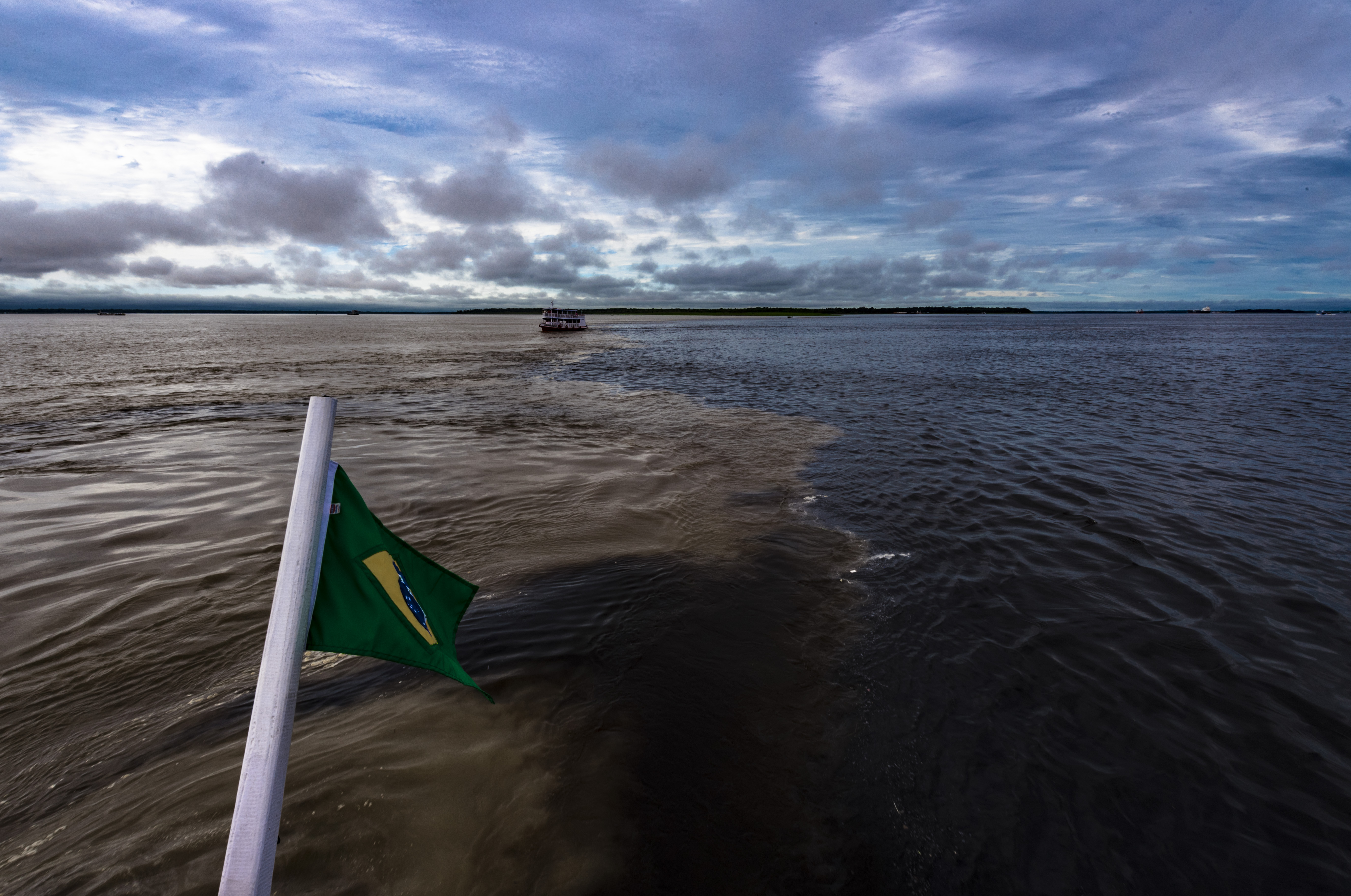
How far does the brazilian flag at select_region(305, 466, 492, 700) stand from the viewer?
2.58 m

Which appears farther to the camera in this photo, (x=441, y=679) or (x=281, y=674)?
(x=441, y=679)

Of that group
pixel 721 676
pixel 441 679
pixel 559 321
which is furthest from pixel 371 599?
pixel 559 321

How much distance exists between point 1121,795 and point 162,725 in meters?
8.14

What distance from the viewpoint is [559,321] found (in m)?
93.6

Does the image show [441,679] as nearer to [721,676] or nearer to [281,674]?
[721,676]

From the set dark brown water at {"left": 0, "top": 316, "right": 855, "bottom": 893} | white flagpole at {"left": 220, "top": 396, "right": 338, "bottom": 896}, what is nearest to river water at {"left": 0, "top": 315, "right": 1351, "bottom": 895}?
dark brown water at {"left": 0, "top": 316, "right": 855, "bottom": 893}

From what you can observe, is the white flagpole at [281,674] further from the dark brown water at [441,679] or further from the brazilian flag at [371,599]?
the dark brown water at [441,679]

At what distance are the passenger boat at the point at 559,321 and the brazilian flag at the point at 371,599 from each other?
93.6m

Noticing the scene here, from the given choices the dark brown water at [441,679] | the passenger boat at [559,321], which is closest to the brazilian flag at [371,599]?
the dark brown water at [441,679]

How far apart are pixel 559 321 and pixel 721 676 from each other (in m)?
93.8

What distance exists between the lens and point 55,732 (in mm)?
4609

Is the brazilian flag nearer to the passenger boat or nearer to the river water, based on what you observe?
the river water

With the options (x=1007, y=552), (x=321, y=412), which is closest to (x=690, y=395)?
(x=1007, y=552)

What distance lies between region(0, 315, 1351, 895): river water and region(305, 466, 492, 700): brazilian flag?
1.74 meters
